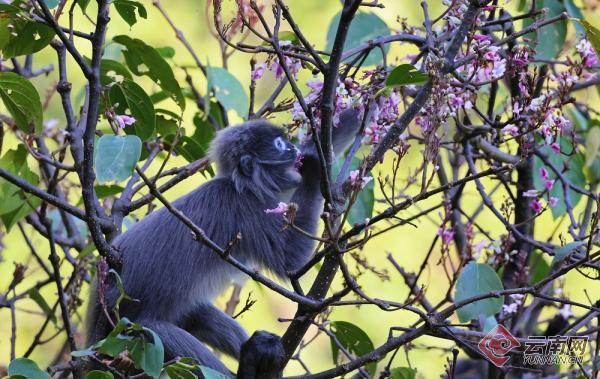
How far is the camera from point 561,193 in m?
3.53

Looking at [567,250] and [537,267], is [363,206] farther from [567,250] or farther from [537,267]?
[537,267]

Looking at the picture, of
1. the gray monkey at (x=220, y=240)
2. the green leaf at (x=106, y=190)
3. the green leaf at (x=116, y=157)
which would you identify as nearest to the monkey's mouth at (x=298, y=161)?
the gray monkey at (x=220, y=240)

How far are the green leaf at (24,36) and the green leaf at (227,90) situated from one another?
2.39 feet

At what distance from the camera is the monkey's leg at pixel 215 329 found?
11.7 feet

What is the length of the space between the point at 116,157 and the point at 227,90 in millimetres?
1148

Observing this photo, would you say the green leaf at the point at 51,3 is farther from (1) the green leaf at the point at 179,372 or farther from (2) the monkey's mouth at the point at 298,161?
(1) the green leaf at the point at 179,372

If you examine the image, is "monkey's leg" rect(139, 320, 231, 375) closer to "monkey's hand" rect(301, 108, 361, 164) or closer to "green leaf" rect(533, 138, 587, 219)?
"monkey's hand" rect(301, 108, 361, 164)

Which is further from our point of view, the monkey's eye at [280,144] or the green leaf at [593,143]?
the monkey's eye at [280,144]

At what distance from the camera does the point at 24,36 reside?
271cm

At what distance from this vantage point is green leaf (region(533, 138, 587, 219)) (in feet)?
11.4

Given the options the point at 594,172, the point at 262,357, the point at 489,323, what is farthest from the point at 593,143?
the point at 262,357

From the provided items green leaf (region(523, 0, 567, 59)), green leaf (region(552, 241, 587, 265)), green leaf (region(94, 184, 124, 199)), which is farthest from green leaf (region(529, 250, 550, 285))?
green leaf (region(94, 184, 124, 199))

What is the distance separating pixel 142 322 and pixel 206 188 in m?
0.63

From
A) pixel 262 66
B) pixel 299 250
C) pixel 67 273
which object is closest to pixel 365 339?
pixel 299 250
